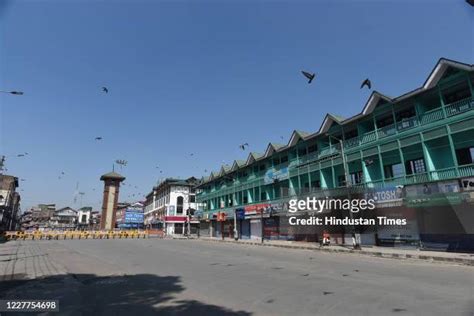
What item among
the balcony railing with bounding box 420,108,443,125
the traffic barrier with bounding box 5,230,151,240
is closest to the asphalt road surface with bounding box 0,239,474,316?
the balcony railing with bounding box 420,108,443,125

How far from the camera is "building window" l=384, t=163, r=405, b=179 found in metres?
26.4

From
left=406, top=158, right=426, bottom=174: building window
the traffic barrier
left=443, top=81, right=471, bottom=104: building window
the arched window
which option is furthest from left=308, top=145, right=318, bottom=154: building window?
the arched window

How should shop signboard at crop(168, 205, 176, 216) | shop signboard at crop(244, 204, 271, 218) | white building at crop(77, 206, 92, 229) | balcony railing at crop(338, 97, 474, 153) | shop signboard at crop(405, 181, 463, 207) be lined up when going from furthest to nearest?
white building at crop(77, 206, 92, 229)
shop signboard at crop(168, 205, 176, 216)
shop signboard at crop(244, 204, 271, 218)
balcony railing at crop(338, 97, 474, 153)
shop signboard at crop(405, 181, 463, 207)

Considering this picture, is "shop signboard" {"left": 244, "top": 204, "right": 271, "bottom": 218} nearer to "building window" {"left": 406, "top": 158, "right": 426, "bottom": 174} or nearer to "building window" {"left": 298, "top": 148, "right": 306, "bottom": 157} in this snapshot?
"building window" {"left": 298, "top": 148, "right": 306, "bottom": 157}

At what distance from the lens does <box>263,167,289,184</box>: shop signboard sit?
38.6 metres

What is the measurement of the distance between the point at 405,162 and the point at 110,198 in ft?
270

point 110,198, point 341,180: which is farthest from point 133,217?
point 341,180

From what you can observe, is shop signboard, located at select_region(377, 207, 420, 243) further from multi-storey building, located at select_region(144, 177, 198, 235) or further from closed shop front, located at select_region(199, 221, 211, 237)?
multi-storey building, located at select_region(144, 177, 198, 235)

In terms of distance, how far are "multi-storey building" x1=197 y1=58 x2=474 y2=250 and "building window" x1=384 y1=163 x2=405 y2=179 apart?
0.08 metres

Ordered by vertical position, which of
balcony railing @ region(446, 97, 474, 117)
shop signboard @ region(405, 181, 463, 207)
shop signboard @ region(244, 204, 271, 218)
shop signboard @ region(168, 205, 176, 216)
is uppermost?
balcony railing @ region(446, 97, 474, 117)

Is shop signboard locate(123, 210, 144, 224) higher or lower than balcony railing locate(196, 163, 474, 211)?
higher

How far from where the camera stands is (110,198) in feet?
298

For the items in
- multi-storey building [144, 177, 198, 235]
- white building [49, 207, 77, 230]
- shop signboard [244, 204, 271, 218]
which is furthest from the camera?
white building [49, 207, 77, 230]

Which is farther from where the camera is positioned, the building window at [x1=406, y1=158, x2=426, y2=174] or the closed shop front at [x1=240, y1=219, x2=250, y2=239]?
the closed shop front at [x1=240, y1=219, x2=250, y2=239]
